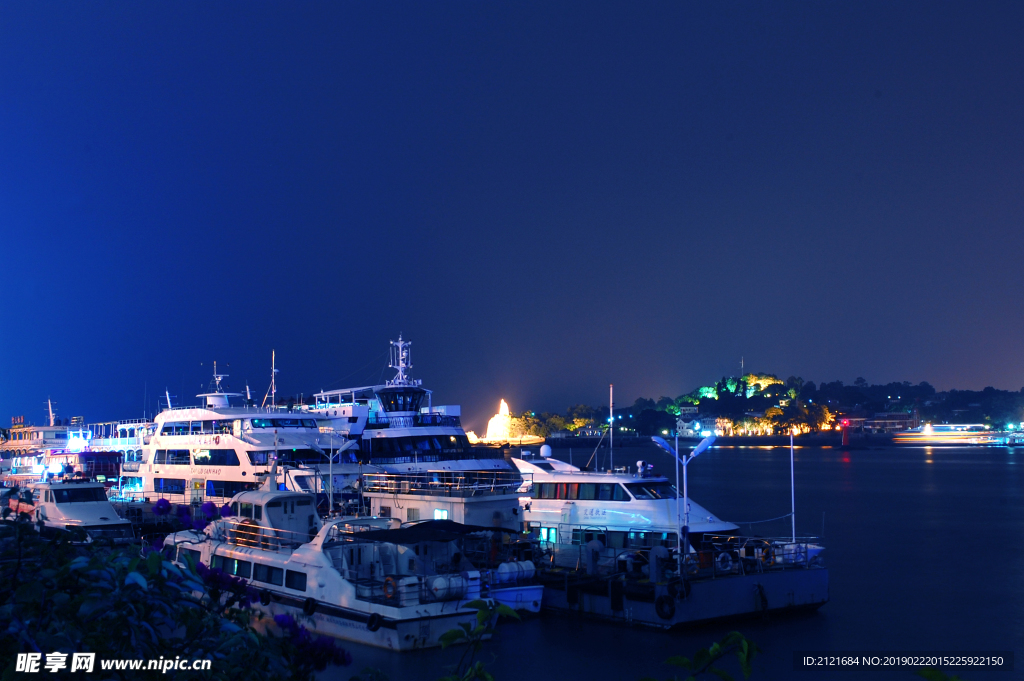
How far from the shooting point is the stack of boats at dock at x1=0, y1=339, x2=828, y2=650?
20.3 meters

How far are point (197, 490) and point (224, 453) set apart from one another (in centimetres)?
229

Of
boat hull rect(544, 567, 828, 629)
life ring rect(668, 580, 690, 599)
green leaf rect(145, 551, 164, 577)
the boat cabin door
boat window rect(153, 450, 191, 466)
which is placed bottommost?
boat hull rect(544, 567, 828, 629)

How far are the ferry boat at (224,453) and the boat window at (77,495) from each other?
6.38 metres

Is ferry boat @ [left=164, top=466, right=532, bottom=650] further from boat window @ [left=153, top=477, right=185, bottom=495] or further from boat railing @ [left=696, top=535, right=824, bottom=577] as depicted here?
boat window @ [left=153, top=477, right=185, bottom=495]

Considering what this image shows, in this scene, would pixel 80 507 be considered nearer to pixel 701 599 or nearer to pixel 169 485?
pixel 169 485

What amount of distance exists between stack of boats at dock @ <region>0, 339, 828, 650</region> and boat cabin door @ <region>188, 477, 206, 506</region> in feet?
0.35

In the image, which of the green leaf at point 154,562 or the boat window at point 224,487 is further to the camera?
the boat window at point 224,487

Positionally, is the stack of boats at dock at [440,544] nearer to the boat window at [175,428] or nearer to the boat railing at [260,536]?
the boat railing at [260,536]

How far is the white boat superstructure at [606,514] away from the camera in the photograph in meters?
25.7

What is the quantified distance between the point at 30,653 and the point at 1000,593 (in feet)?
112

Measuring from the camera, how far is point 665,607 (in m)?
21.3

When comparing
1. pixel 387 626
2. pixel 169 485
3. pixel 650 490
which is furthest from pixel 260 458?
pixel 387 626

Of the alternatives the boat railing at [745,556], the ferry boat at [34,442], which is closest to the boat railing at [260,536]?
the boat railing at [745,556]

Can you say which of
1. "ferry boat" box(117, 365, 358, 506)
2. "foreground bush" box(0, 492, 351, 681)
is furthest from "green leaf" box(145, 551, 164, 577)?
"ferry boat" box(117, 365, 358, 506)
